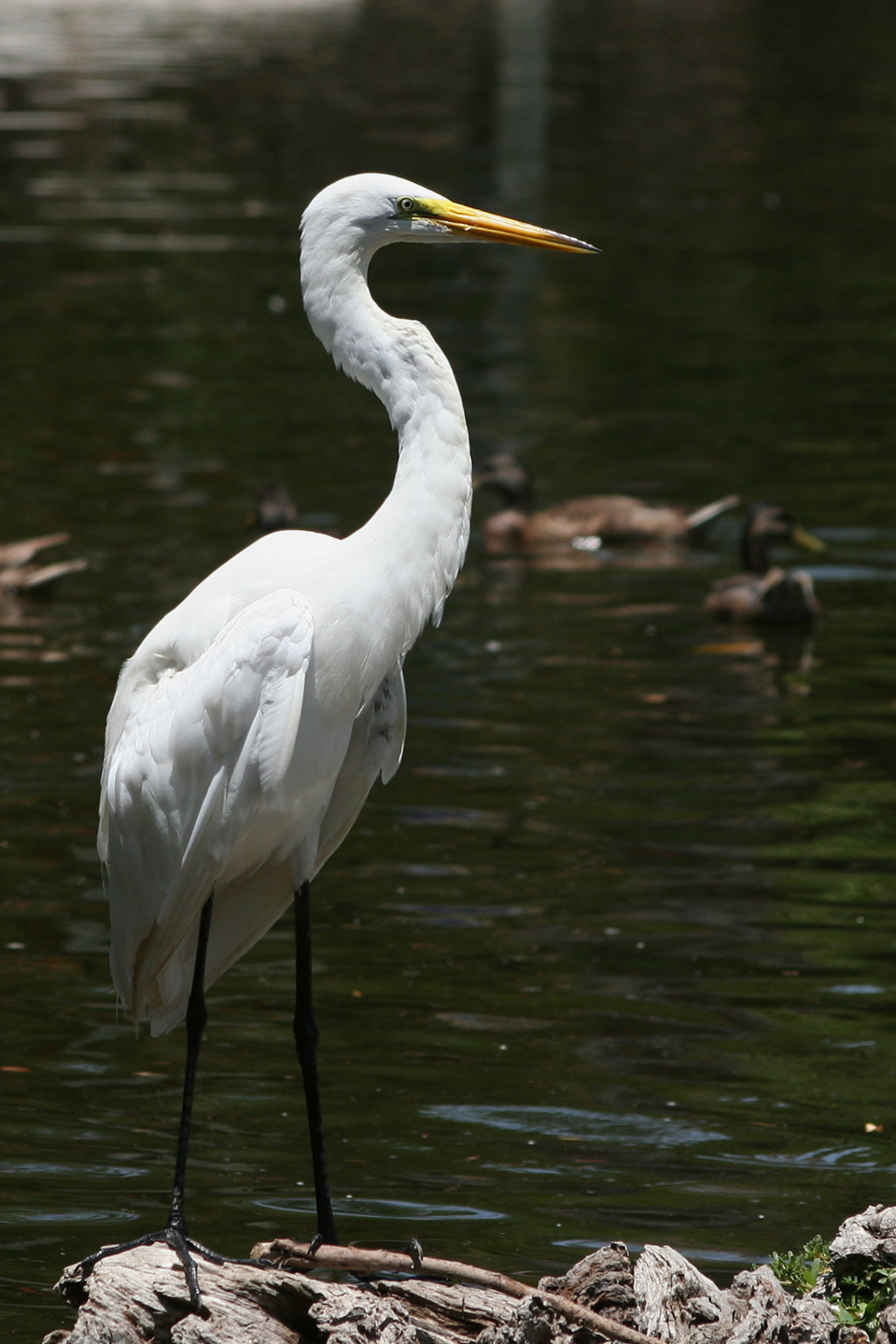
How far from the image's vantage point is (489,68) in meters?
45.6

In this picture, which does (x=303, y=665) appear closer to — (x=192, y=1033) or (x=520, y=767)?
(x=192, y=1033)

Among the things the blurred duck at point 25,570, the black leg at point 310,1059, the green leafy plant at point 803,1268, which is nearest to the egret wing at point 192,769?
the black leg at point 310,1059

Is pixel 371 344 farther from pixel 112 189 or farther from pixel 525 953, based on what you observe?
pixel 112 189

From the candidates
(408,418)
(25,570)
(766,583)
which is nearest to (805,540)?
(766,583)

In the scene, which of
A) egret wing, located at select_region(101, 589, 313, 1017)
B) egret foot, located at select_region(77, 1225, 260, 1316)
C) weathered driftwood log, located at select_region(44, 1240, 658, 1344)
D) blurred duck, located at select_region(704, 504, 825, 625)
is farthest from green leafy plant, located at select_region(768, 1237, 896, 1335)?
blurred duck, located at select_region(704, 504, 825, 625)

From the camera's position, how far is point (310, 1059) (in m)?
5.50

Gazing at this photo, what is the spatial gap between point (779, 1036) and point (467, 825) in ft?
7.59

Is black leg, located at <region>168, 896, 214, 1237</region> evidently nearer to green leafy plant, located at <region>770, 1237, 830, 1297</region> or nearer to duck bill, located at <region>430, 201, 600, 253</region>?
green leafy plant, located at <region>770, 1237, 830, 1297</region>

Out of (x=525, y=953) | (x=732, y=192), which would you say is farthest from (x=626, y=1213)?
(x=732, y=192)

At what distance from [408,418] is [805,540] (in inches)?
335

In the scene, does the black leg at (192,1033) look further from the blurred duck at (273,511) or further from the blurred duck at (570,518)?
the blurred duck at (570,518)

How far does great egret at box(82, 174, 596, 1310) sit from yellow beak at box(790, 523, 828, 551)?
806 cm

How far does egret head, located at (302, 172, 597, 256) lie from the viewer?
518 cm

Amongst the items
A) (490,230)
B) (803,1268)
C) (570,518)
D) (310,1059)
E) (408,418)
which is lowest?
(570,518)
